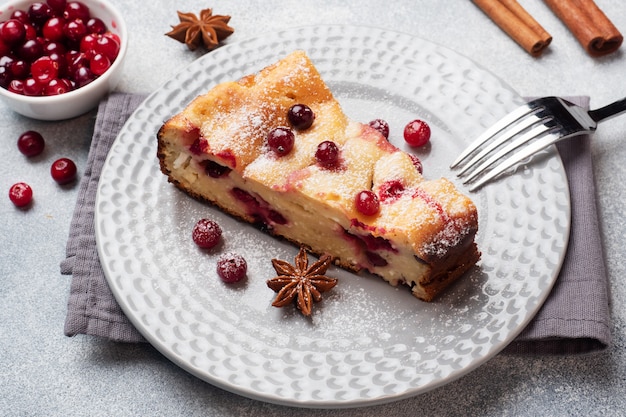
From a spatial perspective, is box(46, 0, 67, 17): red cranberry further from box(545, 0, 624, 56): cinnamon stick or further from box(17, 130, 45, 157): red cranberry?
box(545, 0, 624, 56): cinnamon stick

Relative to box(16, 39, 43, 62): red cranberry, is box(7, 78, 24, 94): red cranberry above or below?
below

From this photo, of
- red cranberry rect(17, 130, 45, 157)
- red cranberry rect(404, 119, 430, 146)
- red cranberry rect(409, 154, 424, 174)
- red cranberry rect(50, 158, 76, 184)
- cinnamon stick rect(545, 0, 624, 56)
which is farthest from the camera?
cinnamon stick rect(545, 0, 624, 56)

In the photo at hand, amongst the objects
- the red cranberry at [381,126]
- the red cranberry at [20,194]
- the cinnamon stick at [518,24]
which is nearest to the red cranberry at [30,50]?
the red cranberry at [20,194]

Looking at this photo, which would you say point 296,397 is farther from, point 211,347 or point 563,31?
point 563,31

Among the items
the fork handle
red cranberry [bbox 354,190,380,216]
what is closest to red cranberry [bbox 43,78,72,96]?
red cranberry [bbox 354,190,380,216]

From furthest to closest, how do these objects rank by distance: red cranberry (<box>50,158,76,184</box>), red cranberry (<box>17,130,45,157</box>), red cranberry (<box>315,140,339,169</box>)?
1. red cranberry (<box>17,130,45,157</box>)
2. red cranberry (<box>50,158,76,184</box>)
3. red cranberry (<box>315,140,339,169</box>)

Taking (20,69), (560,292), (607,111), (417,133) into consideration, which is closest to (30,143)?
(20,69)

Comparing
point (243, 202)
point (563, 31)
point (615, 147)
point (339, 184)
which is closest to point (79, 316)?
point (243, 202)
